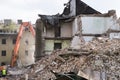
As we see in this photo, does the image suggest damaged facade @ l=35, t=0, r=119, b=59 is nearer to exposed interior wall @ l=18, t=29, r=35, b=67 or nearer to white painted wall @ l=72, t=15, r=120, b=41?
white painted wall @ l=72, t=15, r=120, b=41

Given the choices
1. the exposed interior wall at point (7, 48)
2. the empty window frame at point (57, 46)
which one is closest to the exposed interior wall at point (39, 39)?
the empty window frame at point (57, 46)

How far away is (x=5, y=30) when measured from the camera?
56344 millimetres

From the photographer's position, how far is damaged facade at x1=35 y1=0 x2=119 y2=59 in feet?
104

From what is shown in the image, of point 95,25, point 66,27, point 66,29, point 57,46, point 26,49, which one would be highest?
point 95,25

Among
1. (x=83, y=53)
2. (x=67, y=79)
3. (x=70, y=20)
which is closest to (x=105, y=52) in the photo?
(x=83, y=53)

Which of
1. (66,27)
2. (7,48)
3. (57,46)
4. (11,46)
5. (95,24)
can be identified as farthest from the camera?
(11,46)

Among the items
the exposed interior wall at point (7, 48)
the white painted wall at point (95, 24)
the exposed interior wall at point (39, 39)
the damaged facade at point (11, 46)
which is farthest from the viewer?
the exposed interior wall at point (7, 48)

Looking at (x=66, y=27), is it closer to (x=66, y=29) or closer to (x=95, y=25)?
(x=66, y=29)

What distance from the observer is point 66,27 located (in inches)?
1427

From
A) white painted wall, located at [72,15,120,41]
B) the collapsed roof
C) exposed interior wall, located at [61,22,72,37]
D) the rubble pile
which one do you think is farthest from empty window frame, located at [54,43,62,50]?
the rubble pile

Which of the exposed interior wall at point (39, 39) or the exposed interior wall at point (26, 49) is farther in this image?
the exposed interior wall at point (26, 49)

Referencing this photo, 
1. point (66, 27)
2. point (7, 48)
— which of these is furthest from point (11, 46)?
point (66, 27)

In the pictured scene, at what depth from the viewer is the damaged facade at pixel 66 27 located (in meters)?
31.7

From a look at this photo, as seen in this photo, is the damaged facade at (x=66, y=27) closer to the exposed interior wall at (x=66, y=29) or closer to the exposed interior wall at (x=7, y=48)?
the exposed interior wall at (x=66, y=29)
